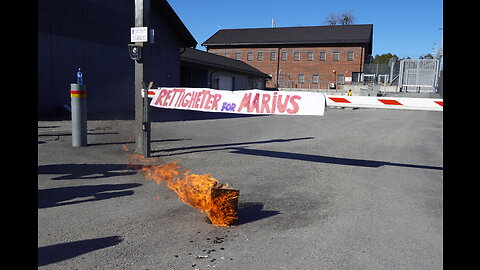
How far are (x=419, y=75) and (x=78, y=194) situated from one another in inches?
1636

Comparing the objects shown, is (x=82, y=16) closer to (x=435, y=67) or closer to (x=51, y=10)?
(x=51, y=10)

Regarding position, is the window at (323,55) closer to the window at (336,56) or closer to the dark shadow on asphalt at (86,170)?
the window at (336,56)

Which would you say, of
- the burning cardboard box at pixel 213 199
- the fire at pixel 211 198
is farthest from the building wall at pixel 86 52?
the burning cardboard box at pixel 213 199

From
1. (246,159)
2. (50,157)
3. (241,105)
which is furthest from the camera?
(246,159)

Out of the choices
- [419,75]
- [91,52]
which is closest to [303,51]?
[419,75]

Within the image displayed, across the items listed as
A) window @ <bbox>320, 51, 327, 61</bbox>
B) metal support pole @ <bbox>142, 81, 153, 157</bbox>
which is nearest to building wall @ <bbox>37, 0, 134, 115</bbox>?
metal support pole @ <bbox>142, 81, 153, 157</bbox>

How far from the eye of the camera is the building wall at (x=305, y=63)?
55.0 meters

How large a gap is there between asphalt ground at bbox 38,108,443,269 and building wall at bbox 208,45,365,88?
48.0 m

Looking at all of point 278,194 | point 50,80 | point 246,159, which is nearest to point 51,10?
point 50,80

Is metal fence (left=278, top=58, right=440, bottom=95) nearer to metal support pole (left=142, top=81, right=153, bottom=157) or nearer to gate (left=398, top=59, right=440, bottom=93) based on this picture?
gate (left=398, top=59, right=440, bottom=93)

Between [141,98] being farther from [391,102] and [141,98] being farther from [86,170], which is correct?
[391,102]

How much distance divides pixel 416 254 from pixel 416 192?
267cm

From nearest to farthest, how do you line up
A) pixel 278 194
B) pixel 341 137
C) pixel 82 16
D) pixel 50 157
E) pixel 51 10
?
pixel 278 194, pixel 50 157, pixel 341 137, pixel 51 10, pixel 82 16

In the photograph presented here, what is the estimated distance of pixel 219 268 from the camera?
11.2 ft
